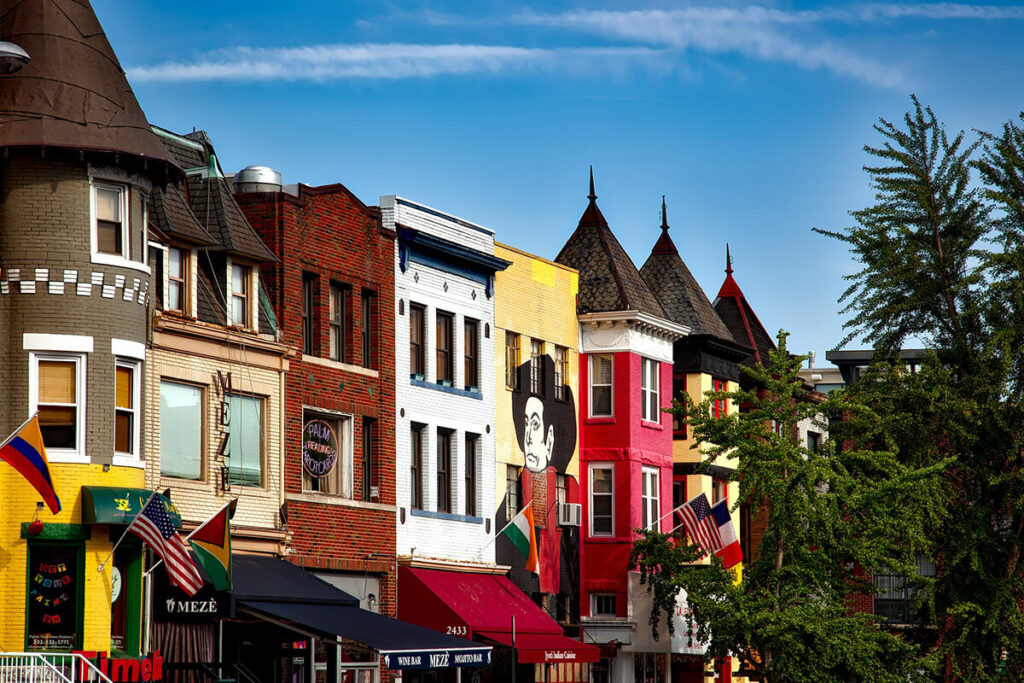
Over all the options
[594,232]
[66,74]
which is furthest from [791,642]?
[66,74]

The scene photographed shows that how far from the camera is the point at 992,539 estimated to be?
49.3m

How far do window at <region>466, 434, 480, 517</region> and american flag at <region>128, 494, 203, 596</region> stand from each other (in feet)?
50.4

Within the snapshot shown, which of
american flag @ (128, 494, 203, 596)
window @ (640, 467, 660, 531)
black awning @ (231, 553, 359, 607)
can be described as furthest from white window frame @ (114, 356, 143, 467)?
window @ (640, 467, 660, 531)

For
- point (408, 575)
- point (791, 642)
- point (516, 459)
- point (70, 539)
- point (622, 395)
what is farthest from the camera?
point (622, 395)

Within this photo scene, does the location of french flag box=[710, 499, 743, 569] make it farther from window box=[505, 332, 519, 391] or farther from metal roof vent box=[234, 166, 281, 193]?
metal roof vent box=[234, 166, 281, 193]

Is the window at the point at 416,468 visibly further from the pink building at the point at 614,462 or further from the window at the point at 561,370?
the pink building at the point at 614,462

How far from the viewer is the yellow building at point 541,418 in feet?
155

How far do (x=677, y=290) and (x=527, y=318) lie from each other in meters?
10.9

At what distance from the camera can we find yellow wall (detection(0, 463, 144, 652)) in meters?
29.8

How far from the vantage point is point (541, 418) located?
4906 cm

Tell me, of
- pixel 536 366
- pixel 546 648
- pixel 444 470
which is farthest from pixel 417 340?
pixel 546 648

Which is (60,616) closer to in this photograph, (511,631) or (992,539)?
(511,631)

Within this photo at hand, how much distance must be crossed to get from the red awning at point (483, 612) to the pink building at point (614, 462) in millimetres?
4830

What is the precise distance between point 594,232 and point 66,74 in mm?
24631
